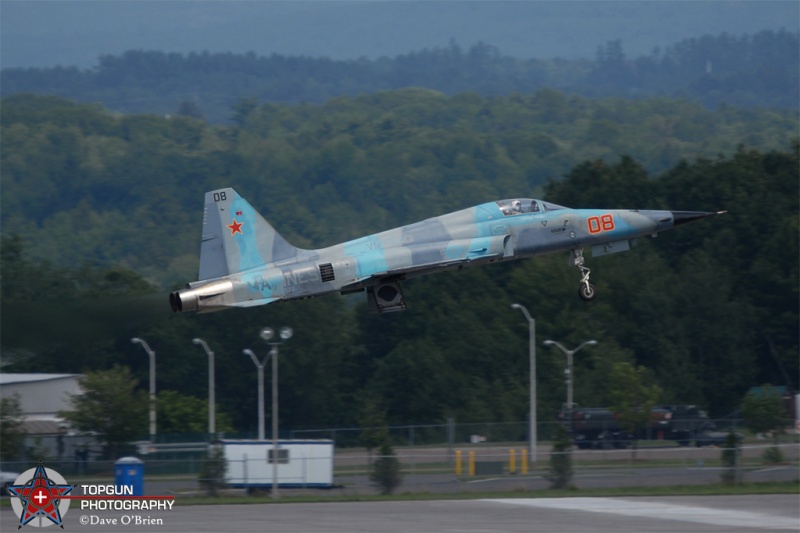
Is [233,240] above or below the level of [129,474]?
above

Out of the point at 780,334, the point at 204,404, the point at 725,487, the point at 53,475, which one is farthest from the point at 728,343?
the point at 53,475

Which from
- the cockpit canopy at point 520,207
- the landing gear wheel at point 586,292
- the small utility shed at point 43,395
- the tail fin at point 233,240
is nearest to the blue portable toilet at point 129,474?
the tail fin at point 233,240

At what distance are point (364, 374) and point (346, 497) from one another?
66.2m

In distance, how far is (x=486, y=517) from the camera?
1377 inches

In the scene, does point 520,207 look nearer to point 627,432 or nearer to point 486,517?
point 486,517

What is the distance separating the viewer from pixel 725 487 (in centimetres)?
4331

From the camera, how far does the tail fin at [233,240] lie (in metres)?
32.8

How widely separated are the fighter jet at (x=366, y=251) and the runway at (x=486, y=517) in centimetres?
600

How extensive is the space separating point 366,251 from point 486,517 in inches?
331

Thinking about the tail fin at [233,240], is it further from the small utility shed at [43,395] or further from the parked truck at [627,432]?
A: the small utility shed at [43,395]

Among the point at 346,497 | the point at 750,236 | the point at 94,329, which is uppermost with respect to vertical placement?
the point at 750,236

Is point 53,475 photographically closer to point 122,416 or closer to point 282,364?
point 122,416

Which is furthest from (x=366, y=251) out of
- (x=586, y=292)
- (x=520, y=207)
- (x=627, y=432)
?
(x=627, y=432)

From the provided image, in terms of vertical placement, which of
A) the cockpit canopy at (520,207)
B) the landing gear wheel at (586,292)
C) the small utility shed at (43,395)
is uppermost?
the cockpit canopy at (520,207)
